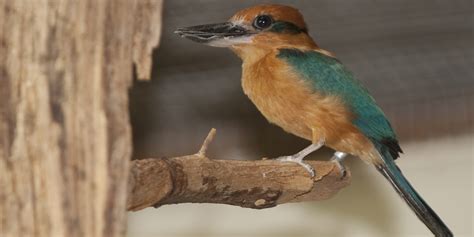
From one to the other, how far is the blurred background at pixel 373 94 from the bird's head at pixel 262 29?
0.05 metres

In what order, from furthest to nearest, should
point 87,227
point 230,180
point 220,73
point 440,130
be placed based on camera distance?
point 440,130 < point 220,73 < point 230,180 < point 87,227

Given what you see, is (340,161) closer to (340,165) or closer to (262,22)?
(340,165)

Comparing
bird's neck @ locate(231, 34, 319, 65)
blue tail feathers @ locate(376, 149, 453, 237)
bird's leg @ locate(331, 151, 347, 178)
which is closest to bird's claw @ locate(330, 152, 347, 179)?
bird's leg @ locate(331, 151, 347, 178)

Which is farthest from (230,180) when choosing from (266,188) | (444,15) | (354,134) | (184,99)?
(184,99)

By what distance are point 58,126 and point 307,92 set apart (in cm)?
113

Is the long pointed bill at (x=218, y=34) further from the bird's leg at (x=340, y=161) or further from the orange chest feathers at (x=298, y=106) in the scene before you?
the bird's leg at (x=340, y=161)

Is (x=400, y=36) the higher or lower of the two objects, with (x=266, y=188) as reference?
higher

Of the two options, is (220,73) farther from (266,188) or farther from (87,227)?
(87,227)

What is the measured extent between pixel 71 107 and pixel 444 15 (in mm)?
1396

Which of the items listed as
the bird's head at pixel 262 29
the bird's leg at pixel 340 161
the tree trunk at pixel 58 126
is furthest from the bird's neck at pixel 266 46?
the tree trunk at pixel 58 126

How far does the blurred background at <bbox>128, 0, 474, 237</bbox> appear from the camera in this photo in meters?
2.25

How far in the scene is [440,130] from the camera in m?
2.87

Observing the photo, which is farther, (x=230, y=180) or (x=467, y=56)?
(x=467, y=56)

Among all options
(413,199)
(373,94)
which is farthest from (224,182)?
(373,94)
